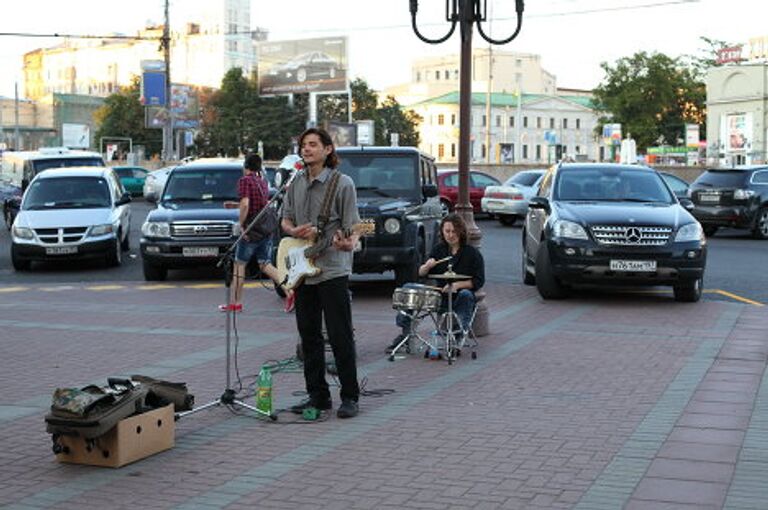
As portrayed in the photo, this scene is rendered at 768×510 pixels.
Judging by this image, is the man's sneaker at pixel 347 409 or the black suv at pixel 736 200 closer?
the man's sneaker at pixel 347 409

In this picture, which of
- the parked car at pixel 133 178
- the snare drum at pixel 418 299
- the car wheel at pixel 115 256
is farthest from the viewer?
the parked car at pixel 133 178

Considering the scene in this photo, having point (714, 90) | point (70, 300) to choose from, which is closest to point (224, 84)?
point (714, 90)

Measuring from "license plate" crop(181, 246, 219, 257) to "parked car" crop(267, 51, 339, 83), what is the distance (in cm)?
6475

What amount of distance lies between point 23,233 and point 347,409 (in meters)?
13.9

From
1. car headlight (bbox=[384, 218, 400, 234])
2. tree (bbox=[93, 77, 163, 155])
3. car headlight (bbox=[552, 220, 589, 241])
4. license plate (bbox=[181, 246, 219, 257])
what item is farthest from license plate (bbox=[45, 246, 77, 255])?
tree (bbox=[93, 77, 163, 155])

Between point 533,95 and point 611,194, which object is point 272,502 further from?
point 533,95

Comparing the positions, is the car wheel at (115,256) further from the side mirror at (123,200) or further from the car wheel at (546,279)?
the car wheel at (546,279)

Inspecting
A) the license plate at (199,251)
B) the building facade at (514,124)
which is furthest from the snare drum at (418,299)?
the building facade at (514,124)

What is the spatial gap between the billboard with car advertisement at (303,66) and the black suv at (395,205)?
214 ft

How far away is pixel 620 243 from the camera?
14.3 m

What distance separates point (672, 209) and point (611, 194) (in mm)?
938

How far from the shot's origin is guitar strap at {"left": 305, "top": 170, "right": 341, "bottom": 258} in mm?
7762

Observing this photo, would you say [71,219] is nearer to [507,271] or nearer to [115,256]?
[115,256]

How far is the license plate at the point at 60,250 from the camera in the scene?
2028 centimetres
